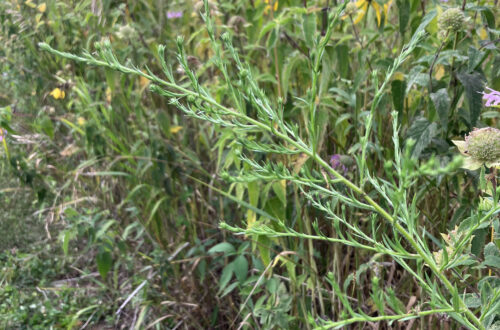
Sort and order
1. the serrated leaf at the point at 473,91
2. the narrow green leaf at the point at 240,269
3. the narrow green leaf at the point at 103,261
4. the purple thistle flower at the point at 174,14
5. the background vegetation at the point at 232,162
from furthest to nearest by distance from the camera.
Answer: the purple thistle flower at the point at 174,14
the narrow green leaf at the point at 103,261
the narrow green leaf at the point at 240,269
the background vegetation at the point at 232,162
the serrated leaf at the point at 473,91

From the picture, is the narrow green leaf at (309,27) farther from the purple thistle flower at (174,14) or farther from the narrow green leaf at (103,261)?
the narrow green leaf at (103,261)

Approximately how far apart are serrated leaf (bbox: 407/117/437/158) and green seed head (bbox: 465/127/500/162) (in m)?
0.19

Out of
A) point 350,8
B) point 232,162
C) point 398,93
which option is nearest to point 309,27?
point 350,8

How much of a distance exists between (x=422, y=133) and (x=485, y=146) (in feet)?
0.77

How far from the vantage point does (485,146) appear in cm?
70

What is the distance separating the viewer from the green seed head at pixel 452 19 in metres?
0.91

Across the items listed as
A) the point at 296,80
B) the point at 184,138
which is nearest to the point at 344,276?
the point at 296,80

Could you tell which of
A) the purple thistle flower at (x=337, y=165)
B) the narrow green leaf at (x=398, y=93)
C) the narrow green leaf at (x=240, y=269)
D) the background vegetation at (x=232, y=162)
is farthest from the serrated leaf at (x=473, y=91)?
the narrow green leaf at (x=240, y=269)

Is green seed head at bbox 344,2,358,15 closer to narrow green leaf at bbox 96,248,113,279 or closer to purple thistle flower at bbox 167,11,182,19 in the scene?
purple thistle flower at bbox 167,11,182,19

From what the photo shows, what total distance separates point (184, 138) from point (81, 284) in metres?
0.77

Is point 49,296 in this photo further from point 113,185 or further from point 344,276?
point 344,276

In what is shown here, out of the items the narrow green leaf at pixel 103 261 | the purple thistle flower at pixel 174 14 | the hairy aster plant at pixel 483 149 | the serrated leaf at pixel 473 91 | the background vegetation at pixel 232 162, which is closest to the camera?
the hairy aster plant at pixel 483 149

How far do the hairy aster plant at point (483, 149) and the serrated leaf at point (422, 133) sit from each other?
0.18m

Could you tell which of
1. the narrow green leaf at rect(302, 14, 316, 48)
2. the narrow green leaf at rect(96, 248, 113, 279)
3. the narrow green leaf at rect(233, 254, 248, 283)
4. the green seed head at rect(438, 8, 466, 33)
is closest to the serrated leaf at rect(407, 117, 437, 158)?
the green seed head at rect(438, 8, 466, 33)
